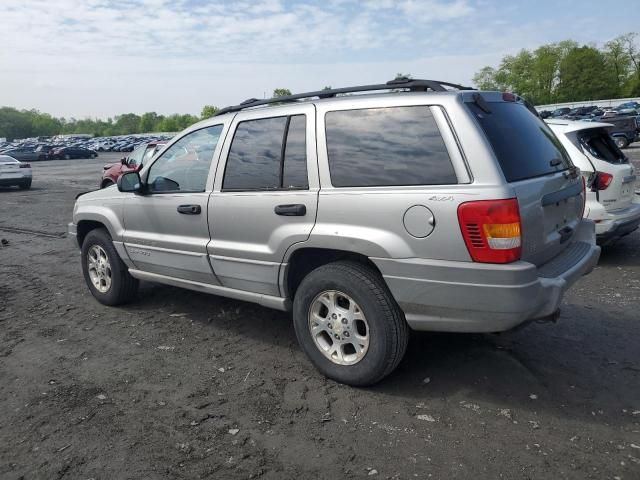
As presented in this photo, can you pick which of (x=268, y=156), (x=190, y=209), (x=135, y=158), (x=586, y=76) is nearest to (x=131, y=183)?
(x=190, y=209)

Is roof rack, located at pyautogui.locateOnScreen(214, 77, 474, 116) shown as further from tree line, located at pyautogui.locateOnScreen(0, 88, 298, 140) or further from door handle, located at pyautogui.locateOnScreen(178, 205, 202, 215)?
tree line, located at pyautogui.locateOnScreen(0, 88, 298, 140)

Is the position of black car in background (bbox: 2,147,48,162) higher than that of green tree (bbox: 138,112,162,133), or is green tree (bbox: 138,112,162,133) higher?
green tree (bbox: 138,112,162,133)

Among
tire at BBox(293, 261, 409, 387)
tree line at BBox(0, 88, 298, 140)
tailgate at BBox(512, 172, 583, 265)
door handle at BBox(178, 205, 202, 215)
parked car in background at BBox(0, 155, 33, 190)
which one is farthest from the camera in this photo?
tree line at BBox(0, 88, 298, 140)

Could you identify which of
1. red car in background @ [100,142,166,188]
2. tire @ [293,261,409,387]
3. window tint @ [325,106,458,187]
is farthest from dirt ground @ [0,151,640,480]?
red car in background @ [100,142,166,188]

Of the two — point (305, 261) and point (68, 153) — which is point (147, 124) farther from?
point (305, 261)

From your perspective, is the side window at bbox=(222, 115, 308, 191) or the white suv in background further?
the white suv in background

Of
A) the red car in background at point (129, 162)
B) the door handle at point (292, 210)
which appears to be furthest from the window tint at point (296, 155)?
the red car in background at point (129, 162)

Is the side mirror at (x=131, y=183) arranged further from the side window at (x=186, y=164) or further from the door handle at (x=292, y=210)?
the door handle at (x=292, y=210)

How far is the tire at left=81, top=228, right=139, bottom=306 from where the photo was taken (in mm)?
5441

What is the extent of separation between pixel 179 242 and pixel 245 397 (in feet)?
5.19

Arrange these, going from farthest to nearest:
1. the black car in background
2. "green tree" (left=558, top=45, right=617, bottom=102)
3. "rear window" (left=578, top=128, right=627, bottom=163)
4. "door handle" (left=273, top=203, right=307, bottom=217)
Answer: "green tree" (left=558, top=45, right=617, bottom=102) → the black car in background → "rear window" (left=578, top=128, right=627, bottom=163) → "door handle" (left=273, top=203, right=307, bottom=217)

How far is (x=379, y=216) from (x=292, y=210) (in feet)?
2.26

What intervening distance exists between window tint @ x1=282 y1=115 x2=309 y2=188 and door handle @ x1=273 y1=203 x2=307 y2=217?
6.0 inches

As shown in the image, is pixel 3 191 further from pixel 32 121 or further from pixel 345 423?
pixel 32 121
